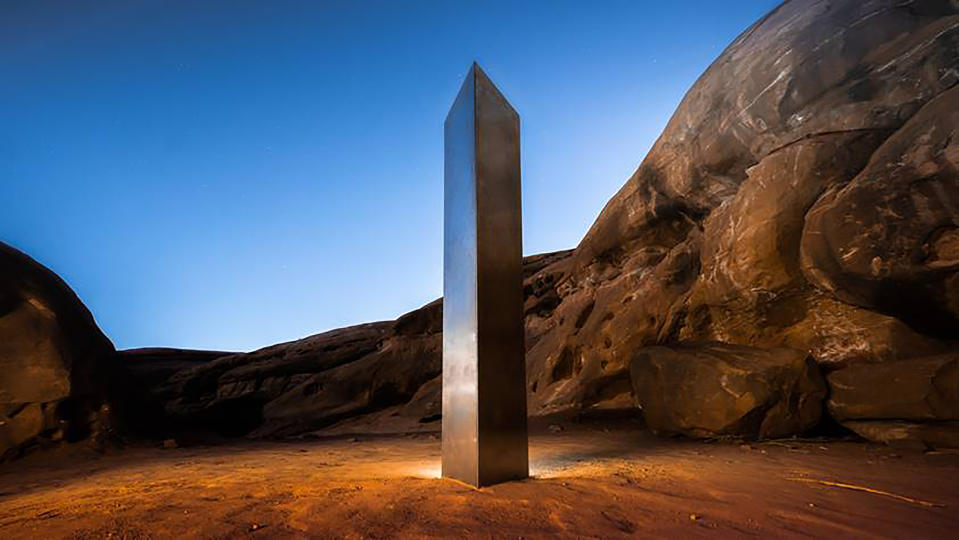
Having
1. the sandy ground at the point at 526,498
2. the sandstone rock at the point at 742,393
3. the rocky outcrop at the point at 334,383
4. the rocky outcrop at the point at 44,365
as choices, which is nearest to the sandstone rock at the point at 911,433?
the sandy ground at the point at 526,498

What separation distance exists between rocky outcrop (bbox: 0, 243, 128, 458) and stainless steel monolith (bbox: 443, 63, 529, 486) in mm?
7928

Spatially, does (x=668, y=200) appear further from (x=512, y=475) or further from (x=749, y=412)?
(x=512, y=475)

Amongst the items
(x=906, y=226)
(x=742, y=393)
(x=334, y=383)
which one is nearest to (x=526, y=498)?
(x=742, y=393)

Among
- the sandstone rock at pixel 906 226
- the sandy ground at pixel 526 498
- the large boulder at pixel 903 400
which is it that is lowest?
the sandy ground at pixel 526 498

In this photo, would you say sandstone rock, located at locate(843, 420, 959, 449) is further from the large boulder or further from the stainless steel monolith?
the stainless steel monolith

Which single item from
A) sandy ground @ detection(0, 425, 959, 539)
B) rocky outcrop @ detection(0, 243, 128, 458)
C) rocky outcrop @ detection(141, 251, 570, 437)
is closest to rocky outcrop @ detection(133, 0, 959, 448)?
sandy ground @ detection(0, 425, 959, 539)

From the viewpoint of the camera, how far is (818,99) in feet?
31.0

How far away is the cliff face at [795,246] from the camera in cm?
701

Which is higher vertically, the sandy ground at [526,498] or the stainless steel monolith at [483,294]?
the stainless steel monolith at [483,294]

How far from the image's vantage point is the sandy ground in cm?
326

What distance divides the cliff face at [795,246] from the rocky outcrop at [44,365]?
409 inches

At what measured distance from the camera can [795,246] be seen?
903 cm

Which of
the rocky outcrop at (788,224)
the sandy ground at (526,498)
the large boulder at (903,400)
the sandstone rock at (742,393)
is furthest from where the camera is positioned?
the sandstone rock at (742,393)

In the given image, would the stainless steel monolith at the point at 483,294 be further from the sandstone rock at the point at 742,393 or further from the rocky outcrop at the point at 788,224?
the rocky outcrop at the point at 788,224
